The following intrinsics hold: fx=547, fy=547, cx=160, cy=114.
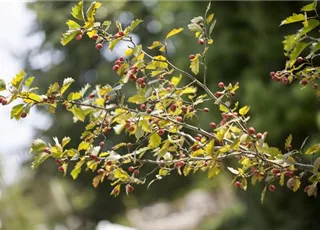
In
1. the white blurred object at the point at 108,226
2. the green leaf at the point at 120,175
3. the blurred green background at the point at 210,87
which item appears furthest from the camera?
the white blurred object at the point at 108,226

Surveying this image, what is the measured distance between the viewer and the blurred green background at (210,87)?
634 centimetres

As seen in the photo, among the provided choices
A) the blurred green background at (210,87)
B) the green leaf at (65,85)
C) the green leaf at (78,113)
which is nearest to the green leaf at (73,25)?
the green leaf at (65,85)

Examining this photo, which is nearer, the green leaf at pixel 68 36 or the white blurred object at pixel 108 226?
the green leaf at pixel 68 36

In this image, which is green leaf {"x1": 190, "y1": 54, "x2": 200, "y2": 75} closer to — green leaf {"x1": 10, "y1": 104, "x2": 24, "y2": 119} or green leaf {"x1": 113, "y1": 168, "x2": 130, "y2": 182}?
green leaf {"x1": 113, "y1": 168, "x2": 130, "y2": 182}

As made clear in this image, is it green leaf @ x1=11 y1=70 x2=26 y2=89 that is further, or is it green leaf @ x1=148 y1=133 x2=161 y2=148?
green leaf @ x1=148 y1=133 x2=161 y2=148

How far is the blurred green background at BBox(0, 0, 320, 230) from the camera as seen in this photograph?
6.34 m

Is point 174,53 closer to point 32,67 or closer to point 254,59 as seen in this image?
point 254,59

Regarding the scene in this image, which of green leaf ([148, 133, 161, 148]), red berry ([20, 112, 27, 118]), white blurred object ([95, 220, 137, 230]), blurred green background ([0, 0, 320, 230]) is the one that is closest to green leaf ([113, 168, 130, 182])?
green leaf ([148, 133, 161, 148])

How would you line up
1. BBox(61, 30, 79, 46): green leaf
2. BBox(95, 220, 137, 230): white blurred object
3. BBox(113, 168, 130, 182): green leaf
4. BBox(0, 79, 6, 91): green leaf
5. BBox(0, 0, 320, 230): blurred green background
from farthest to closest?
BBox(95, 220, 137, 230): white blurred object, BBox(0, 0, 320, 230): blurred green background, BBox(113, 168, 130, 182): green leaf, BBox(61, 30, 79, 46): green leaf, BBox(0, 79, 6, 91): green leaf

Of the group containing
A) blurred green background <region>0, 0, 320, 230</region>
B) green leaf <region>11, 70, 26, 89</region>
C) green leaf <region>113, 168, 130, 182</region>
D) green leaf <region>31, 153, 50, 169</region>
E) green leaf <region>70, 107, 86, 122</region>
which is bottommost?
blurred green background <region>0, 0, 320, 230</region>

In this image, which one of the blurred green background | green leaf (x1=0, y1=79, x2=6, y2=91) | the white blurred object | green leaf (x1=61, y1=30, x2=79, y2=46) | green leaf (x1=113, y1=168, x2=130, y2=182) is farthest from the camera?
the white blurred object

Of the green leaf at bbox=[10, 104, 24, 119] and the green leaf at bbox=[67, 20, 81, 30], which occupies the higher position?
the green leaf at bbox=[67, 20, 81, 30]

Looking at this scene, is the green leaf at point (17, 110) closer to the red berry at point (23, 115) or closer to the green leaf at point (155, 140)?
the red berry at point (23, 115)

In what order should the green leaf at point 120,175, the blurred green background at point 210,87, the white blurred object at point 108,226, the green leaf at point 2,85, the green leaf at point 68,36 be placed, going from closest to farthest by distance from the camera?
the green leaf at point 2,85 → the green leaf at point 68,36 → the green leaf at point 120,175 → the blurred green background at point 210,87 → the white blurred object at point 108,226
